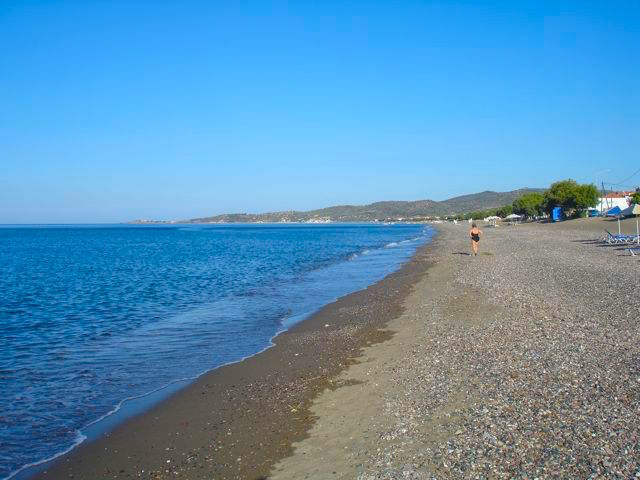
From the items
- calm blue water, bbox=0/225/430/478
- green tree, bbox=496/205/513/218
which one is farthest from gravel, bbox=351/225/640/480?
green tree, bbox=496/205/513/218

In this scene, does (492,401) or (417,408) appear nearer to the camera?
(492,401)

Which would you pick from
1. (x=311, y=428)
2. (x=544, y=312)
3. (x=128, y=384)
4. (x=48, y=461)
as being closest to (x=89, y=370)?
(x=128, y=384)

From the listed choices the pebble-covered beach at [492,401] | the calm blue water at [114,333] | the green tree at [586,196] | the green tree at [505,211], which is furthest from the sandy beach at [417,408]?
the green tree at [505,211]

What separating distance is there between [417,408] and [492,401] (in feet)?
3.59

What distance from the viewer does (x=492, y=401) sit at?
7.81 meters

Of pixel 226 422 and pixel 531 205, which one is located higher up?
pixel 531 205

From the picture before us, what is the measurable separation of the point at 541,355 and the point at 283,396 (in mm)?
4924

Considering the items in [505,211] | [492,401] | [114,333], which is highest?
[505,211]

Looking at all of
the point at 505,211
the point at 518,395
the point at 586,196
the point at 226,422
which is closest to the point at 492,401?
the point at 518,395

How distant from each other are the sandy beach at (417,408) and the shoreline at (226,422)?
0.03 m

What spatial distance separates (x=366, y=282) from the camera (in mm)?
29141

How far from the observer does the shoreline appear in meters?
7.23

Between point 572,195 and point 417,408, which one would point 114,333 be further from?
point 572,195

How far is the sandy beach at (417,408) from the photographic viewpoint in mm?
6199
